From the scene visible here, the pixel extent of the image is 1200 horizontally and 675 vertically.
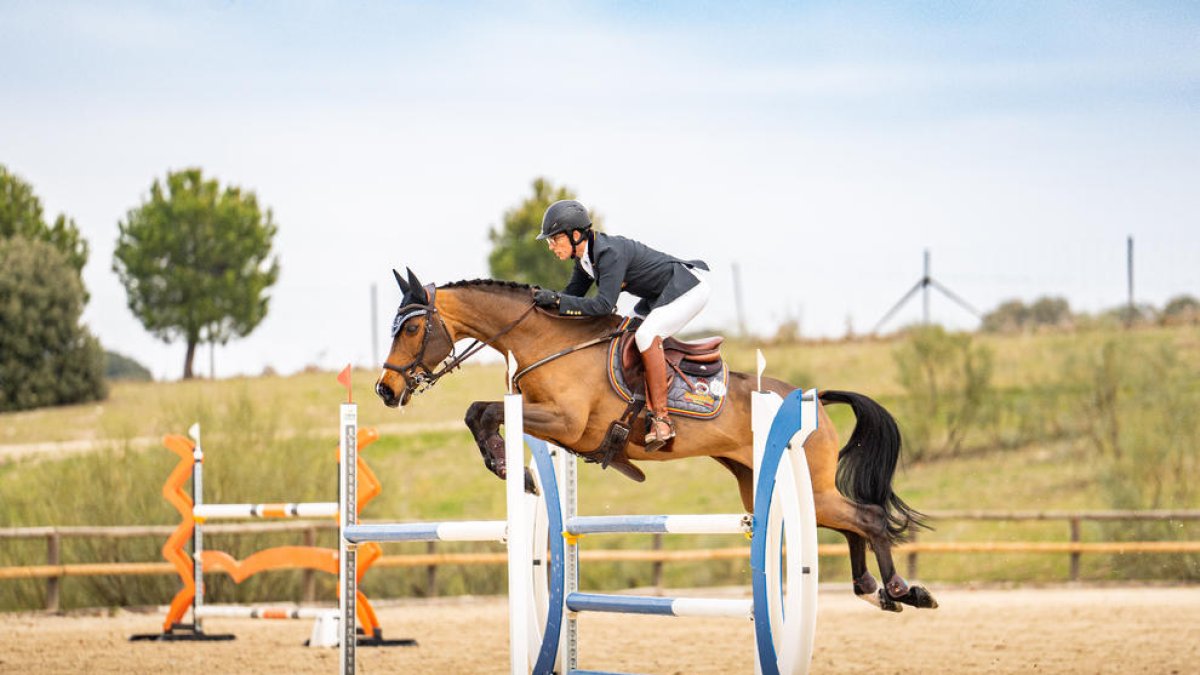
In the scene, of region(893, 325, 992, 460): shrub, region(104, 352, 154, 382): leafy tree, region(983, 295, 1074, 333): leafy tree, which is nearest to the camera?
region(893, 325, 992, 460): shrub

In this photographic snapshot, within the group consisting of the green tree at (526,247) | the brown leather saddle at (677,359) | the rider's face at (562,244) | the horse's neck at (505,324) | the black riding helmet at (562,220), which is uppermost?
the green tree at (526,247)

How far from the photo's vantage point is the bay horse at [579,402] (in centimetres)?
530

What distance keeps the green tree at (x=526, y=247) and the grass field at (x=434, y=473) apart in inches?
127

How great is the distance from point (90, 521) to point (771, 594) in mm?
8818

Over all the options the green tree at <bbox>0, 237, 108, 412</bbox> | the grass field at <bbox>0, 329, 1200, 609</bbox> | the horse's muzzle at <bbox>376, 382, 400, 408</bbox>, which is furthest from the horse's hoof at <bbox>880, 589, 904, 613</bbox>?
the green tree at <bbox>0, 237, 108, 412</bbox>

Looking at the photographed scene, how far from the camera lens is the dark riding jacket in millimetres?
5348

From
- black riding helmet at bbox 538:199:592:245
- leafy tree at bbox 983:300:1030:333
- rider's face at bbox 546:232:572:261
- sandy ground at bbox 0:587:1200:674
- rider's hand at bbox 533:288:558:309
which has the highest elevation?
leafy tree at bbox 983:300:1030:333

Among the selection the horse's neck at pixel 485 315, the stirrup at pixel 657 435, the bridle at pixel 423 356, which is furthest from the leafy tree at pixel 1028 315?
the bridle at pixel 423 356

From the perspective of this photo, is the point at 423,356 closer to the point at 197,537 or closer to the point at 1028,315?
→ the point at 197,537

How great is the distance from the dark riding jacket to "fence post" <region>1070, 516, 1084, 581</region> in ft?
26.7

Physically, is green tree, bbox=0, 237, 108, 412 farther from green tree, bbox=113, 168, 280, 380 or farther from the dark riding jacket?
the dark riding jacket

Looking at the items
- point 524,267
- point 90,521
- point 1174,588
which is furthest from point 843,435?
point 524,267

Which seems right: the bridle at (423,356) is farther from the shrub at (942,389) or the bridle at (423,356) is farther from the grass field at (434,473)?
the shrub at (942,389)

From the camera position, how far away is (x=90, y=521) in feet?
38.7
